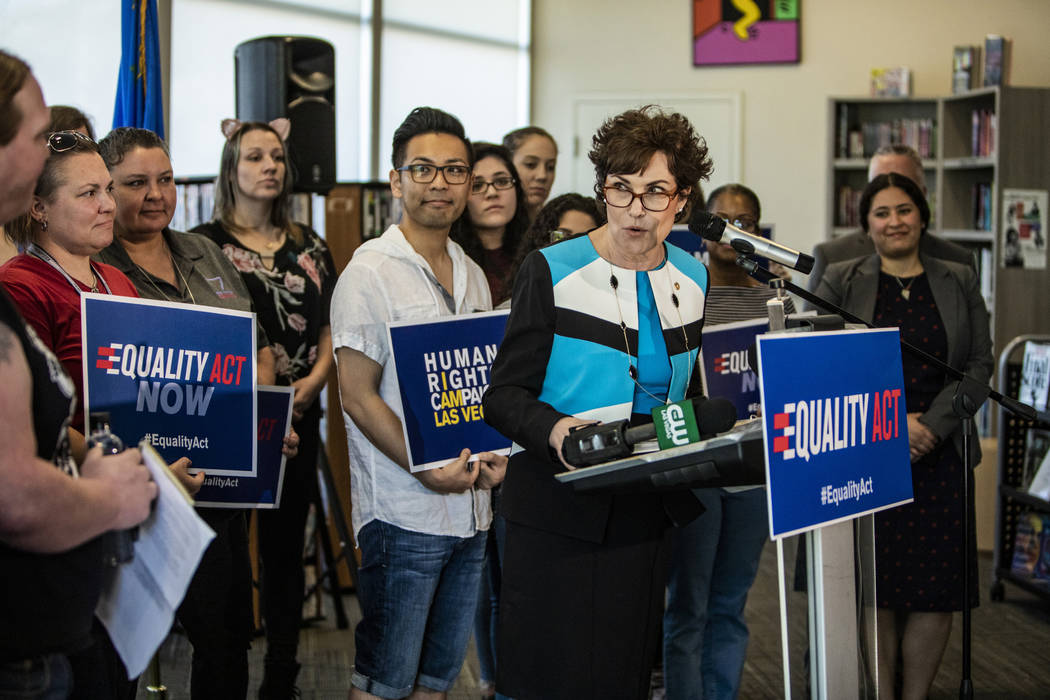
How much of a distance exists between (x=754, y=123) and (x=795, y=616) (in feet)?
15.9

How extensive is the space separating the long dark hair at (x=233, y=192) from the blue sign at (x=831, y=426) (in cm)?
206

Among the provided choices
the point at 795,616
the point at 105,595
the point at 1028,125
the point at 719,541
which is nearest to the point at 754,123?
the point at 1028,125

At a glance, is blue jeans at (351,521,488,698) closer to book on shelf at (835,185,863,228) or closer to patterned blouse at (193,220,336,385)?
patterned blouse at (193,220,336,385)

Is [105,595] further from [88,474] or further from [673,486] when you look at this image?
[673,486]

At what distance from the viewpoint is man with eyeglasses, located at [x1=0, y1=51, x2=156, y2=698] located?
124 centimetres

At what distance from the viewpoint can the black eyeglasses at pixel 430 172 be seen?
2.40m

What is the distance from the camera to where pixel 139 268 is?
8.47 feet

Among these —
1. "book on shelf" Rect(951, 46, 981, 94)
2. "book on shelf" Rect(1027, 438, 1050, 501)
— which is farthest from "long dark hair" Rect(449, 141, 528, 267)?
"book on shelf" Rect(951, 46, 981, 94)

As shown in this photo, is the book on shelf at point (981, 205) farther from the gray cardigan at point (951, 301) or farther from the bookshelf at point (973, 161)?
the gray cardigan at point (951, 301)

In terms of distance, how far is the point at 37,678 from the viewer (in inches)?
53.4

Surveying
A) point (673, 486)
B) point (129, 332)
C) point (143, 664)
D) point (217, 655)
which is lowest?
point (217, 655)

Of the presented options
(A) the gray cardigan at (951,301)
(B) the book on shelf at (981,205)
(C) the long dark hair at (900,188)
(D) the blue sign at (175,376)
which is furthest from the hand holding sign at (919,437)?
(B) the book on shelf at (981,205)

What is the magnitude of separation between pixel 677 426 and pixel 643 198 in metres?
0.50

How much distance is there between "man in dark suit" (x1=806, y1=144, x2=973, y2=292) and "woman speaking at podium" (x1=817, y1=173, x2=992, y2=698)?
1.23ft
